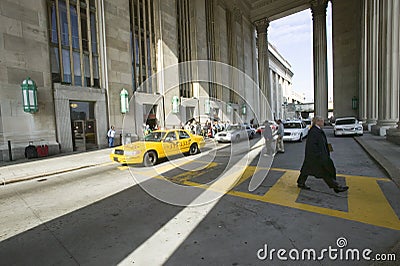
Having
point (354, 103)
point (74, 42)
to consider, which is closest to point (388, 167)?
point (74, 42)

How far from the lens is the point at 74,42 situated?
15.3 metres

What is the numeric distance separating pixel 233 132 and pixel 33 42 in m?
14.5

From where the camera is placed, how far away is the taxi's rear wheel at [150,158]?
8867 mm

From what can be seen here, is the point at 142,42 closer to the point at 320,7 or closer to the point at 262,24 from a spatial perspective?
the point at 320,7

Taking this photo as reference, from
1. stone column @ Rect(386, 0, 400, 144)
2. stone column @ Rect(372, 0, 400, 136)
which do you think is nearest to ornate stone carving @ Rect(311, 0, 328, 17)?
stone column @ Rect(372, 0, 400, 136)

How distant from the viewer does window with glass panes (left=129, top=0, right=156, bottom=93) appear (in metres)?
19.4

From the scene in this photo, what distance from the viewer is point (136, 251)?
3113mm

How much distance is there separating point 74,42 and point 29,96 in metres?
5.50

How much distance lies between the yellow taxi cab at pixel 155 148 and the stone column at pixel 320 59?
97.4 ft

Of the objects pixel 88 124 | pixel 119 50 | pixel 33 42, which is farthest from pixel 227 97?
pixel 33 42

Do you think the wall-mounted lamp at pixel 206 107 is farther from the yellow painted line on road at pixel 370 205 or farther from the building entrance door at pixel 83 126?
the yellow painted line on road at pixel 370 205

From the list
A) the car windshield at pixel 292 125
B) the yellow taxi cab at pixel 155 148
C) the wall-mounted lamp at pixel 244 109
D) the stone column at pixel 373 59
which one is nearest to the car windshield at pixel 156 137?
the yellow taxi cab at pixel 155 148

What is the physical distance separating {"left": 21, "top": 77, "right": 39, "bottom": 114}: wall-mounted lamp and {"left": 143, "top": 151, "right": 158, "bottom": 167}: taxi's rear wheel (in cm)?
844

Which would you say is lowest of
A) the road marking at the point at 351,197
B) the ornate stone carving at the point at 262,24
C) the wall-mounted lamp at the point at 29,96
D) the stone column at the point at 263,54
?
the road marking at the point at 351,197
